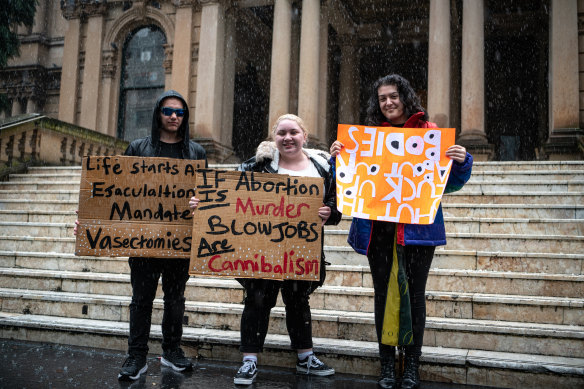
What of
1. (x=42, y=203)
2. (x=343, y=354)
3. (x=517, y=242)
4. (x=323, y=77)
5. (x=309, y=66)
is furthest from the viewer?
(x=323, y=77)

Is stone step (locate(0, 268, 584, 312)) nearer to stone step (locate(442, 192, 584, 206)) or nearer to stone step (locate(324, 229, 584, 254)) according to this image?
stone step (locate(324, 229, 584, 254))

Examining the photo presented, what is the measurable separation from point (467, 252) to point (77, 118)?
15579 millimetres

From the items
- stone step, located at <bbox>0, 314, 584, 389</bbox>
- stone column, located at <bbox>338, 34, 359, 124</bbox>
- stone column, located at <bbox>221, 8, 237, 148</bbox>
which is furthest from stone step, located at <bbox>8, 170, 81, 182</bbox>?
stone column, located at <bbox>338, 34, 359, 124</bbox>

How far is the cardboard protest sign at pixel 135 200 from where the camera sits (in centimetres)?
370

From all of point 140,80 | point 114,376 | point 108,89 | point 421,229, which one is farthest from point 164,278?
point 108,89

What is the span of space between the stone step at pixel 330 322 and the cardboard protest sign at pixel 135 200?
1.30m

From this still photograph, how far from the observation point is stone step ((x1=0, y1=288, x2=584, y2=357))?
3961 mm

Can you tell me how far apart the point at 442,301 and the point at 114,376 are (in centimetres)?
274

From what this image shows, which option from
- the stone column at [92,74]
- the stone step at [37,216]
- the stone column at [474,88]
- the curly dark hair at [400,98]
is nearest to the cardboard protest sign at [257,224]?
the curly dark hair at [400,98]

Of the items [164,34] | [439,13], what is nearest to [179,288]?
[439,13]

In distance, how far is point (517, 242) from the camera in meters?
5.41

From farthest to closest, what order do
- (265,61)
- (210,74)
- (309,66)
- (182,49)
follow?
(265,61)
(182,49)
(210,74)
(309,66)

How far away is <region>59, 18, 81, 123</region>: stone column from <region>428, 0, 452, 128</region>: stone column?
38.5ft

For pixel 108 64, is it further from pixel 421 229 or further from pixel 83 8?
pixel 421 229
